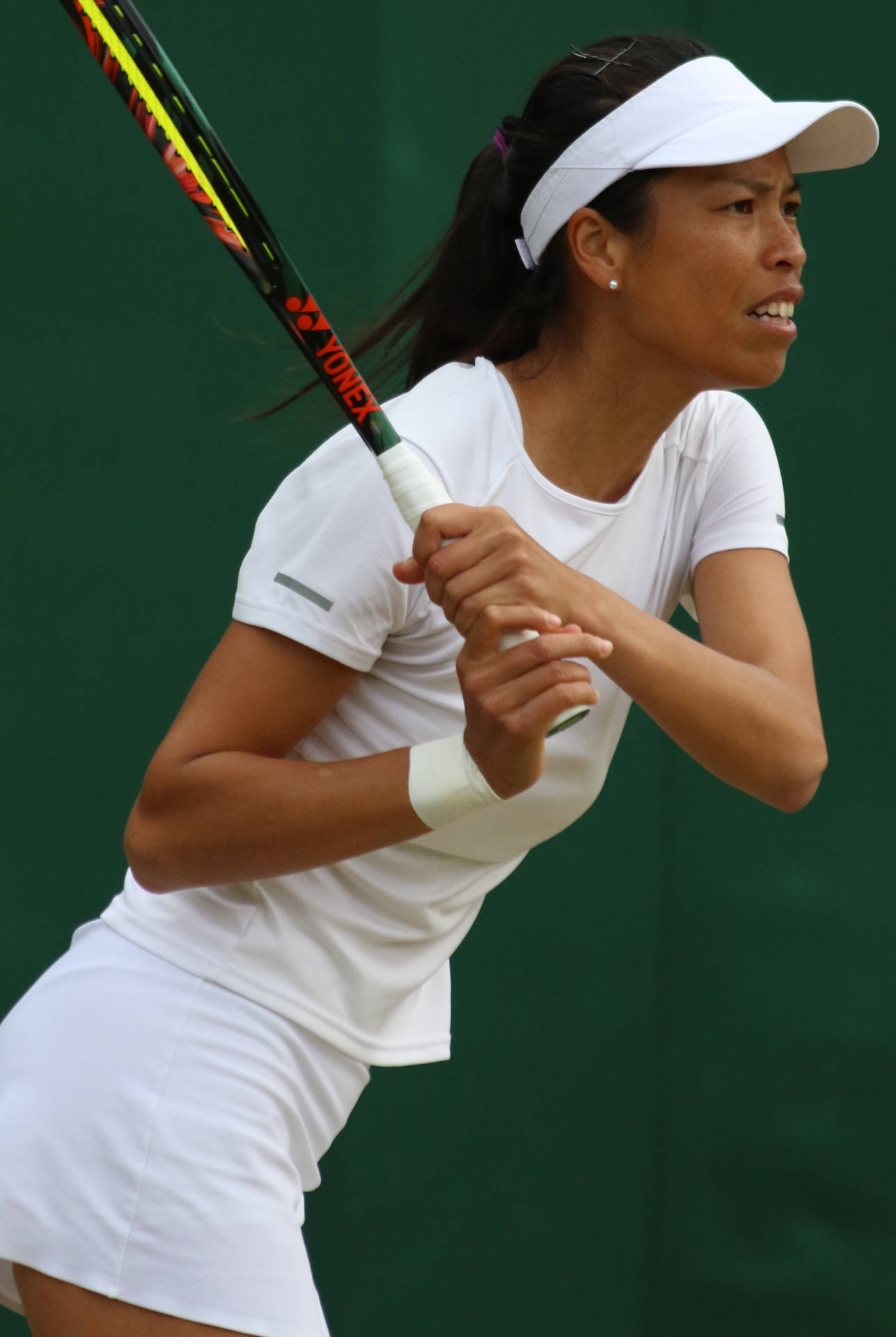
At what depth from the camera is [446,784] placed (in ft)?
4.21

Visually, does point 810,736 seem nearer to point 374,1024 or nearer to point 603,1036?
point 374,1024

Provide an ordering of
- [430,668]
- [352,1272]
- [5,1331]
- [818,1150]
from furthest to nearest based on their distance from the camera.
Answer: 1. [818,1150]
2. [352,1272]
3. [5,1331]
4. [430,668]

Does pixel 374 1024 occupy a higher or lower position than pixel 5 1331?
higher

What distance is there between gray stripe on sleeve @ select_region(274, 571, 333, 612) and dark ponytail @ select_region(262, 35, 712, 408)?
14.6 inches

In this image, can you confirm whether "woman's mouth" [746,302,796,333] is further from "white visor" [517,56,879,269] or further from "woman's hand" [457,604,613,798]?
"woman's hand" [457,604,613,798]

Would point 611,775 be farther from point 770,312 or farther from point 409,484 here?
point 409,484

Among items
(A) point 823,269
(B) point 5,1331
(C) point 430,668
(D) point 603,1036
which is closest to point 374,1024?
(C) point 430,668

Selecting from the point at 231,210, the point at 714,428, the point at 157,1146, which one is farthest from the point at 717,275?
the point at 157,1146

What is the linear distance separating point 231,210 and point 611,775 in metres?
1.57

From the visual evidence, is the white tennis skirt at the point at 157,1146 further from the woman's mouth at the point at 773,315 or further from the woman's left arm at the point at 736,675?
the woman's mouth at the point at 773,315

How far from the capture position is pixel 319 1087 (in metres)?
1.48

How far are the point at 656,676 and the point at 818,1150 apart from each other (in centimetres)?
155

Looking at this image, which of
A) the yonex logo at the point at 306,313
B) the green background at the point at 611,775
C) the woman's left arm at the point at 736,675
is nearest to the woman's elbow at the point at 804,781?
the woman's left arm at the point at 736,675

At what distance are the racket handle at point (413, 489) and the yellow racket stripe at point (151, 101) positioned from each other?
7.5 inches
